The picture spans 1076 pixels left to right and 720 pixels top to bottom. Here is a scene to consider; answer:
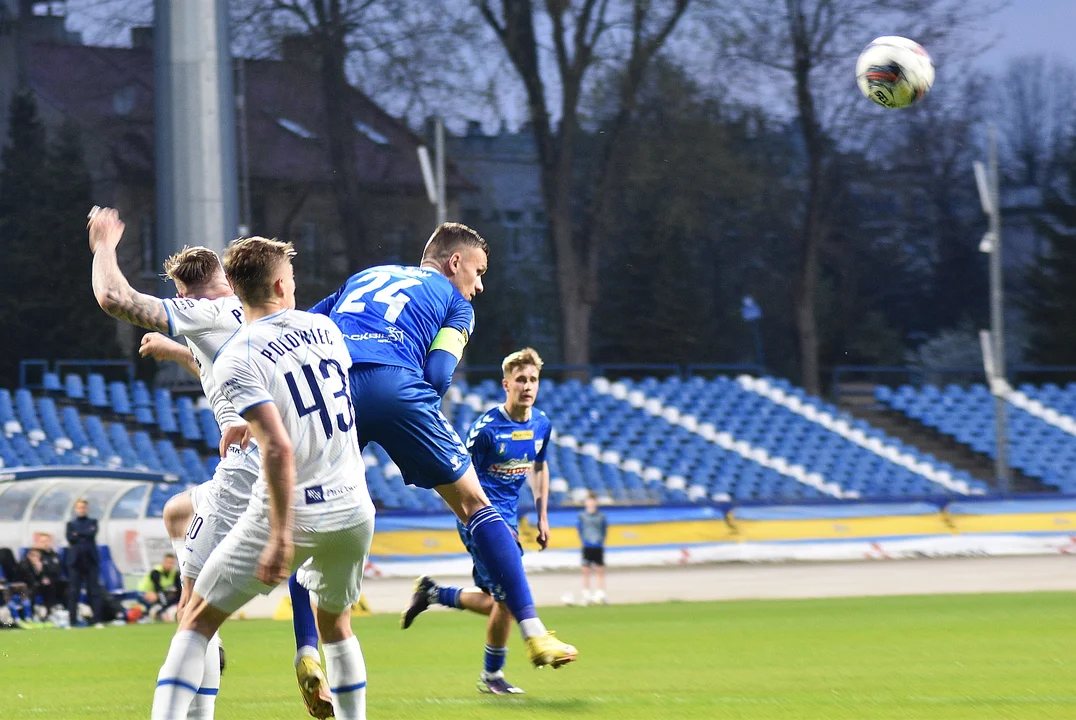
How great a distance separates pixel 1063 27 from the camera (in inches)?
1636

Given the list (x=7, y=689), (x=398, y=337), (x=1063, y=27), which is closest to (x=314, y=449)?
(x=398, y=337)

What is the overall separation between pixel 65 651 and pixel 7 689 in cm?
367

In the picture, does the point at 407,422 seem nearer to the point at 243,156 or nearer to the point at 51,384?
the point at 51,384

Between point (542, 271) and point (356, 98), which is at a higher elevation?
point (356, 98)

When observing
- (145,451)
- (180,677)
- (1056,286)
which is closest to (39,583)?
(145,451)

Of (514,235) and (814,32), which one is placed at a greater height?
(814,32)

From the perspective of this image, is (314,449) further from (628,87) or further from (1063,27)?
(1063,27)

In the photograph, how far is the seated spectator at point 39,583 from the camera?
58.9ft

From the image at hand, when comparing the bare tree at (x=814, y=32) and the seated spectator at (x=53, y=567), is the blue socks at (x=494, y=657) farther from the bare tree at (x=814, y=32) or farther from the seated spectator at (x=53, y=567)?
the bare tree at (x=814, y=32)

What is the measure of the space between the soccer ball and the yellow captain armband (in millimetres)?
5436

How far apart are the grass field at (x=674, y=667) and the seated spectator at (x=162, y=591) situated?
2426 mm

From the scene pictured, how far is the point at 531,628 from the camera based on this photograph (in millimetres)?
6297

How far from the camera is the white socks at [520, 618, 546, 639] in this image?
6262 millimetres

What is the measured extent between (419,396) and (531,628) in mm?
1126
